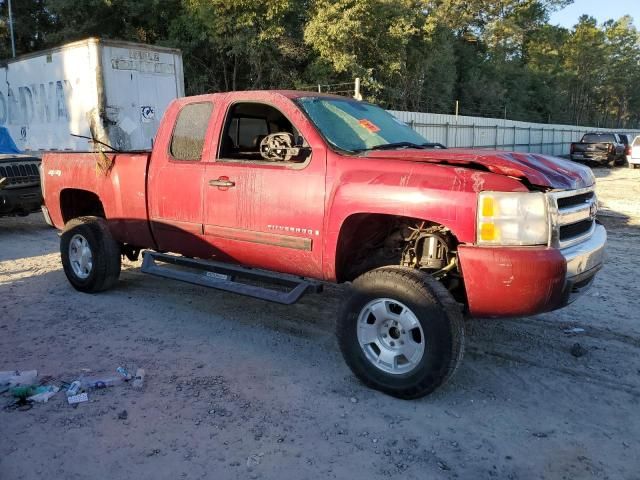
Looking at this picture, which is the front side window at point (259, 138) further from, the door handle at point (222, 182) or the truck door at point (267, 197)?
the door handle at point (222, 182)

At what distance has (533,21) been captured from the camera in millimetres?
55281

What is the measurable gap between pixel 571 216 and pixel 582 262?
30 cm

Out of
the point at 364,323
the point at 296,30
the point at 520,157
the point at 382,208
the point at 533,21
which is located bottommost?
the point at 364,323

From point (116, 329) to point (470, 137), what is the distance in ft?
70.1

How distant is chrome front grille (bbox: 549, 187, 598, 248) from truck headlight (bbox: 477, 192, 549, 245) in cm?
7

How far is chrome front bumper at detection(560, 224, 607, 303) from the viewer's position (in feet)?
11.1

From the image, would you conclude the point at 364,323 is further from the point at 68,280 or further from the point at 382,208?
the point at 68,280

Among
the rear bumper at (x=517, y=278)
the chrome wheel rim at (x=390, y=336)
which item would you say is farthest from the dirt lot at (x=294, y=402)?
the rear bumper at (x=517, y=278)

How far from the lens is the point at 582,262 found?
353 cm

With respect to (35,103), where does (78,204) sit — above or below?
below

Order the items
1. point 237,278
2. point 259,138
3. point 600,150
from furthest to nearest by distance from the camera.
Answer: point 600,150 → point 259,138 → point 237,278

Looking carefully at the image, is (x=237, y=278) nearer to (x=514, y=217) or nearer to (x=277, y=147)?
(x=277, y=147)

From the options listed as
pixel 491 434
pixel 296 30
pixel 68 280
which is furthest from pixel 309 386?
pixel 296 30

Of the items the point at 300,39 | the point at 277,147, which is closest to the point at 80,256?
the point at 277,147
